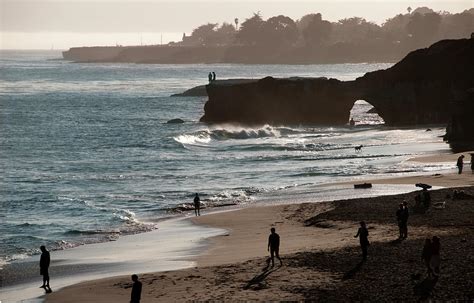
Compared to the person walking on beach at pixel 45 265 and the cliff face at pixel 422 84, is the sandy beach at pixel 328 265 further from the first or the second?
the cliff face at pixel 422 84

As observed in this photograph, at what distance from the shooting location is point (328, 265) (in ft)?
79.0

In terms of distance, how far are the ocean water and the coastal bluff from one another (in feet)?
7.47

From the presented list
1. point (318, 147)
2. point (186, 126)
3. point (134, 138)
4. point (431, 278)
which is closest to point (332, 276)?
point (431, 278)

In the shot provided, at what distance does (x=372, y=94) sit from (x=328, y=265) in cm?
6216

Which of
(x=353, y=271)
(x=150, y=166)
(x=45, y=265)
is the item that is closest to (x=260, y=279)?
(x=353, y=271)

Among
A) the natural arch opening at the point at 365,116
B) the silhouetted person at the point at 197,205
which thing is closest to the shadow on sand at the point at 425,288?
the silhouetted person at the point at 197,205

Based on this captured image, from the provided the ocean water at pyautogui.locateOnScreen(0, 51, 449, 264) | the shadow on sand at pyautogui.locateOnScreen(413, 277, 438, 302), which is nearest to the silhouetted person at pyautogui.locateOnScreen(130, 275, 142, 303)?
the shadow on sand at pyautogui.locateOnScreen(413, 277, 438, 302)

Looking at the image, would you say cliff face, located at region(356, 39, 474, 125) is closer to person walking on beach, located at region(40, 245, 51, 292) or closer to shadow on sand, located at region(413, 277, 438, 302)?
person walking on beach, located at region(40, 245, 51, 292)

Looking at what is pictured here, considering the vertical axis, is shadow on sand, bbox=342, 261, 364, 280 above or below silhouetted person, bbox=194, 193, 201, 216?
above

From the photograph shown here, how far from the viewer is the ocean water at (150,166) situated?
129 ft

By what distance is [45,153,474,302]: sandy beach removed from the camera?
70.1ft

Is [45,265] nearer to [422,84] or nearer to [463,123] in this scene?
[463,123]

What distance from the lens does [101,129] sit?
93.2m

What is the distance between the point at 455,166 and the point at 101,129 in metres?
52.1
